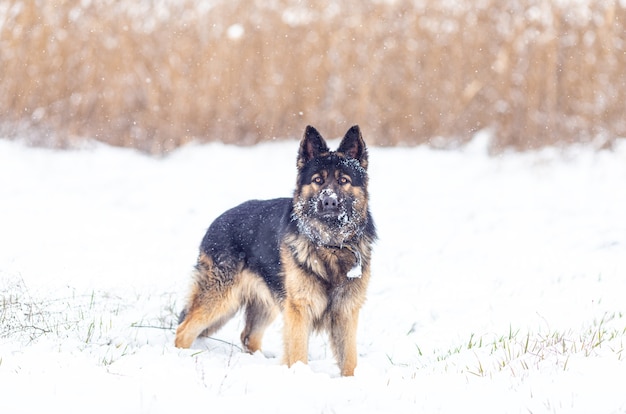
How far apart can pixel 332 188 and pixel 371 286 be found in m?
2.51

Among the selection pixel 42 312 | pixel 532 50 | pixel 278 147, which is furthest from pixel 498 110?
pixel 42 312

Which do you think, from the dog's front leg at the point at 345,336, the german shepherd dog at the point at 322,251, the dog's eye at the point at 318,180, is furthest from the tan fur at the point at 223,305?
the dog's eye at the point at 318,180

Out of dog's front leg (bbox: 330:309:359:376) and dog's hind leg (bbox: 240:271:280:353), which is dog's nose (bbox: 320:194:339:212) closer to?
dog's front leg (bbox: 330:309:359:376)

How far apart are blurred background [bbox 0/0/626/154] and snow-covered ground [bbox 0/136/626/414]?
23.1 inches

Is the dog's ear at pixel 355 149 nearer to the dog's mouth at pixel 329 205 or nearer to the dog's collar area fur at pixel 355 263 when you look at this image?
the dog's mouth at pixel 329 205

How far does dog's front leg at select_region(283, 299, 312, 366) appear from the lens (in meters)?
4.52

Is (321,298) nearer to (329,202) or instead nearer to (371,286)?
(329,202)

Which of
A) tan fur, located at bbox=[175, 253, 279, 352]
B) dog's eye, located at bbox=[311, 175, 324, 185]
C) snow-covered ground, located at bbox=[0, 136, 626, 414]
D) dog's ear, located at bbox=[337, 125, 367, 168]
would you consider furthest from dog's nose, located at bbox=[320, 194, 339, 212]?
snow-covered ground, located at bbox=[0, 136, 626, 414]

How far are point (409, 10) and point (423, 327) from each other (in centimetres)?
916

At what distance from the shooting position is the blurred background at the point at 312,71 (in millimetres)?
12016

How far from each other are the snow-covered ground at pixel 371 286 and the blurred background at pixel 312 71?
586 millimetres

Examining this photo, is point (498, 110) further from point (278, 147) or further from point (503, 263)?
point (503, 263)

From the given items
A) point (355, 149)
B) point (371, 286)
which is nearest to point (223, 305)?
point (355, 149)

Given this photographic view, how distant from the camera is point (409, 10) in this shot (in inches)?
520
